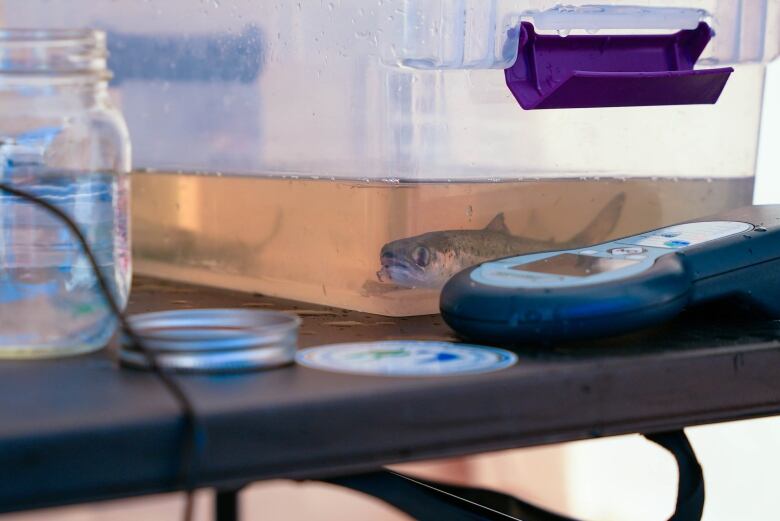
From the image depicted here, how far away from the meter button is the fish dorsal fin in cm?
11

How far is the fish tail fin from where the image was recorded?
77 cm

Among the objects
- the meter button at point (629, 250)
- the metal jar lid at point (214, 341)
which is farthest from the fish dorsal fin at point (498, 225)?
the metal jar lid at point (214, 341)

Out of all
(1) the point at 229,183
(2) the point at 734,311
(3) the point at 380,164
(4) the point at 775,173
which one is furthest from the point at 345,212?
A: (4) the point at 775,173

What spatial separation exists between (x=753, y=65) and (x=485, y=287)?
390 millimetres

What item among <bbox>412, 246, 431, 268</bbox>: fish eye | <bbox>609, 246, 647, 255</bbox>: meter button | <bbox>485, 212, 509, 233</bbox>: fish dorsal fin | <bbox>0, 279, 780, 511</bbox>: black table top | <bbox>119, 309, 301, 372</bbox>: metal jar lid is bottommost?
<bbox>0, 279, 780, 511</bbox>: black table top

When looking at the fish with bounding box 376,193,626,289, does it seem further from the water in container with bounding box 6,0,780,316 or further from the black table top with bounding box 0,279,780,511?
the black table top with bounding box 0,279,780,511

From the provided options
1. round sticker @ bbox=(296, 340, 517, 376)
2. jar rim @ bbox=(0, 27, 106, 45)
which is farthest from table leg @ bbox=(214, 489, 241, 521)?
jar rim @ bbox=(0, 27, 106, 45)

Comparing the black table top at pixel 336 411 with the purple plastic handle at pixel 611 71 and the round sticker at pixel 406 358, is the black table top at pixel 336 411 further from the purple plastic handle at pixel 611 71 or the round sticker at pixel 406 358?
the purple plastic handle at pixel 611 71

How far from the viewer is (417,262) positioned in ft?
2.27

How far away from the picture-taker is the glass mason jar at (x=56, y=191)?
55cm

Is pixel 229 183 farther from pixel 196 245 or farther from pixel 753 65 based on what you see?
pixel 753 65

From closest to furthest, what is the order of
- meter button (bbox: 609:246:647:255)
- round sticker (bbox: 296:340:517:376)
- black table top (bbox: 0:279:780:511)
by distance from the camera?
black table top (bbox: 0:279:780:511)
round sticker (bbox: 296:340:517:376)
meter button (bbox: 609:246:647:255)

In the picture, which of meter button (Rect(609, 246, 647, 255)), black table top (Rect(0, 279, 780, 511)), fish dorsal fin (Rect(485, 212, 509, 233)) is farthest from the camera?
fish dorsal fin (Rect(485, 212, 509, 233))

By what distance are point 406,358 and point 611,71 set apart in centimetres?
29
